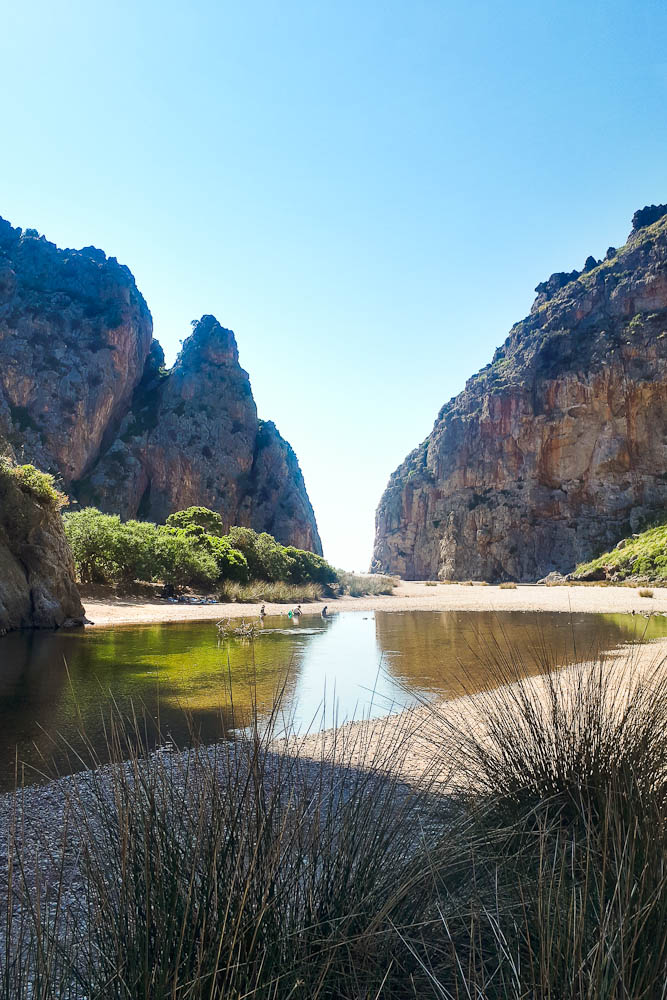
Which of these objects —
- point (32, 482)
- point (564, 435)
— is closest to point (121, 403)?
point (32, 482)

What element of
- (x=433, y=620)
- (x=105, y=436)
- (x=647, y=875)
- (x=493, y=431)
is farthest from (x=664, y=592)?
(x=105, y=436)

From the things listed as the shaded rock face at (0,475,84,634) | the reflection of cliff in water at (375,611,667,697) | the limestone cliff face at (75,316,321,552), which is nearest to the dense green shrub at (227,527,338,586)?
the reflection of cliff in water at (375,611,667,697)

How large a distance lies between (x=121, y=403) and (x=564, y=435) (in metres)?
56.6

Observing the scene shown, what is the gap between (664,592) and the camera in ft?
102

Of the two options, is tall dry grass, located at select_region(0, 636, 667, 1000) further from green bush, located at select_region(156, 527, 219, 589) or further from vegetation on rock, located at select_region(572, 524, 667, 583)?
vegetation on rock, located at select_region(572, 524, 667, 583)

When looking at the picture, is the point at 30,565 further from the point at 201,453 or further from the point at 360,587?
the point at 201,453

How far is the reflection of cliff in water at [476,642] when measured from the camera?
9688 mm

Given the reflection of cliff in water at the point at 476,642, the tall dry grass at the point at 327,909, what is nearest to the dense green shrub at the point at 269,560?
the reflection of cliff in water at the point at 476,642

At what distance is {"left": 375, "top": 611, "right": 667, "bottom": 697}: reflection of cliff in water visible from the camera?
9.69 m

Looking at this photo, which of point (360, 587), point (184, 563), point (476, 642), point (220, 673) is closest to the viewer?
point (220, 673)

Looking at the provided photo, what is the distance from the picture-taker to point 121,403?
68688 mm

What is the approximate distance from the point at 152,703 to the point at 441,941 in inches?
268

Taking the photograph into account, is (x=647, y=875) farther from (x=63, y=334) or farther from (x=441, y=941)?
(x=63, y=334)

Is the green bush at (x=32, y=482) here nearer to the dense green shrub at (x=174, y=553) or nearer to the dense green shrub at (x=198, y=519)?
the dense green shrub at (x=174, y=553)
